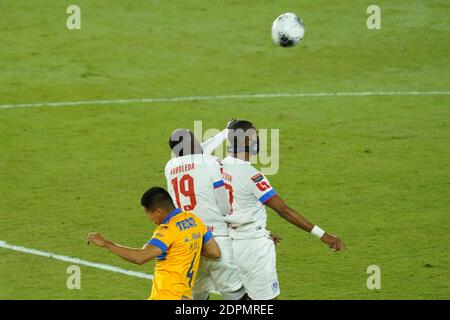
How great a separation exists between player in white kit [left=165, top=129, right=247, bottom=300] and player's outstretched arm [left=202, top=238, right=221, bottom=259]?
0.30 metres

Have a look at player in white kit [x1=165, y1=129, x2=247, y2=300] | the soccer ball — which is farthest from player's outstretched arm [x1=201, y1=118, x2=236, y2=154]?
the soccer ball

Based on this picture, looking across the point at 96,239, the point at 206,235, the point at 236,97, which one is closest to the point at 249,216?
the point at 206,235

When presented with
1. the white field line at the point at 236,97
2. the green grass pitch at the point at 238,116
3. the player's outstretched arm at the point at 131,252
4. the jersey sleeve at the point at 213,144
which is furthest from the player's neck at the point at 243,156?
the white field line at the point at 236,97

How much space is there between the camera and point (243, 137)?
9.48m

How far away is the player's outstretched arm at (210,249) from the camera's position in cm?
910

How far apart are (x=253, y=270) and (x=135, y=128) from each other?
8.82 meters

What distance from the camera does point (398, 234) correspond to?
1303 centimetres

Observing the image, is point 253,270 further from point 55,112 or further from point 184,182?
point 55,112

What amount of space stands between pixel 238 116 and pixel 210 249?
30.2 feet

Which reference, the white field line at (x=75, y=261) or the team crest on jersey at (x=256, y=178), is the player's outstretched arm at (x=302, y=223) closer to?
the team crest on jersey at (x=256, y=178)

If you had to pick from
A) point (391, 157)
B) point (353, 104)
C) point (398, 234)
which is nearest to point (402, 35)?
point (353, 104)

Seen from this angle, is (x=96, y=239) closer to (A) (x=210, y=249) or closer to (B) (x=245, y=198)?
(A) (x=210, y=249)

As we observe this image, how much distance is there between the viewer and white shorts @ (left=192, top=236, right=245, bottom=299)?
9.46 meters

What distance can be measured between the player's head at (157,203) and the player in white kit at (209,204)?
0.73 meters
